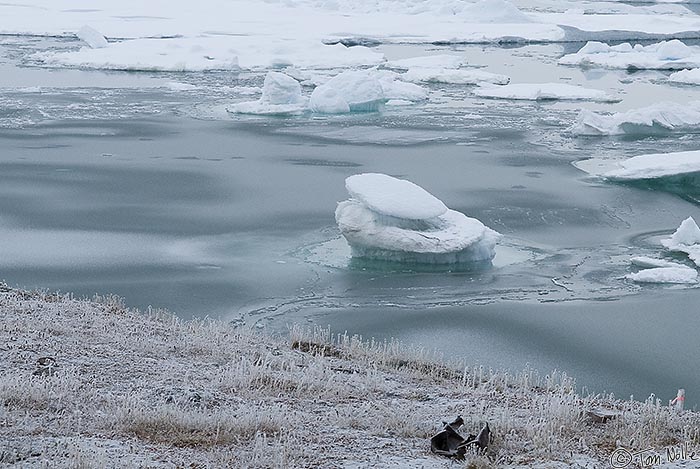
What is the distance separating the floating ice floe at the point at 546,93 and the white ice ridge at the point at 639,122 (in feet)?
15.2

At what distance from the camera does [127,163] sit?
19.1 m

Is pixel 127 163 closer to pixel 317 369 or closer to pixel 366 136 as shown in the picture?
pixel 366 136

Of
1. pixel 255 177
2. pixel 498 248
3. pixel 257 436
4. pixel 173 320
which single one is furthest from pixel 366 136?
pixel 257 436

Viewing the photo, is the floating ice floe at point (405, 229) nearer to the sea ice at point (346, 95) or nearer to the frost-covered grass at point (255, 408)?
the frost-covered grass at point (255, 408)

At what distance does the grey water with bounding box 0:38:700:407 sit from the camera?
→ 35.4 ft

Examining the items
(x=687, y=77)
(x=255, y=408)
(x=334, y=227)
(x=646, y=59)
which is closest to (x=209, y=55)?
(x=646, y=59)

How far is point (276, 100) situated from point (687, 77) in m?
14.8

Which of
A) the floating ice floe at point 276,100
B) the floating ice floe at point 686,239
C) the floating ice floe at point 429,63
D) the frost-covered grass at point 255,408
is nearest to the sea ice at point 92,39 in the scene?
the floating ice floe at point 429,63

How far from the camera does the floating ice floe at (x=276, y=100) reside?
25.0 meters

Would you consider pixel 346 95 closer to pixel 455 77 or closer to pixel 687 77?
pixel 455 77

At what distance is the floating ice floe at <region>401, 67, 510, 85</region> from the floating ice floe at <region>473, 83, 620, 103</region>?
1983mm

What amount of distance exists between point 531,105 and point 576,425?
71.6 feet

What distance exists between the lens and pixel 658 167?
17812 mm

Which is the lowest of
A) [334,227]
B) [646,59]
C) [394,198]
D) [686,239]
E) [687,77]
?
[334,227]
